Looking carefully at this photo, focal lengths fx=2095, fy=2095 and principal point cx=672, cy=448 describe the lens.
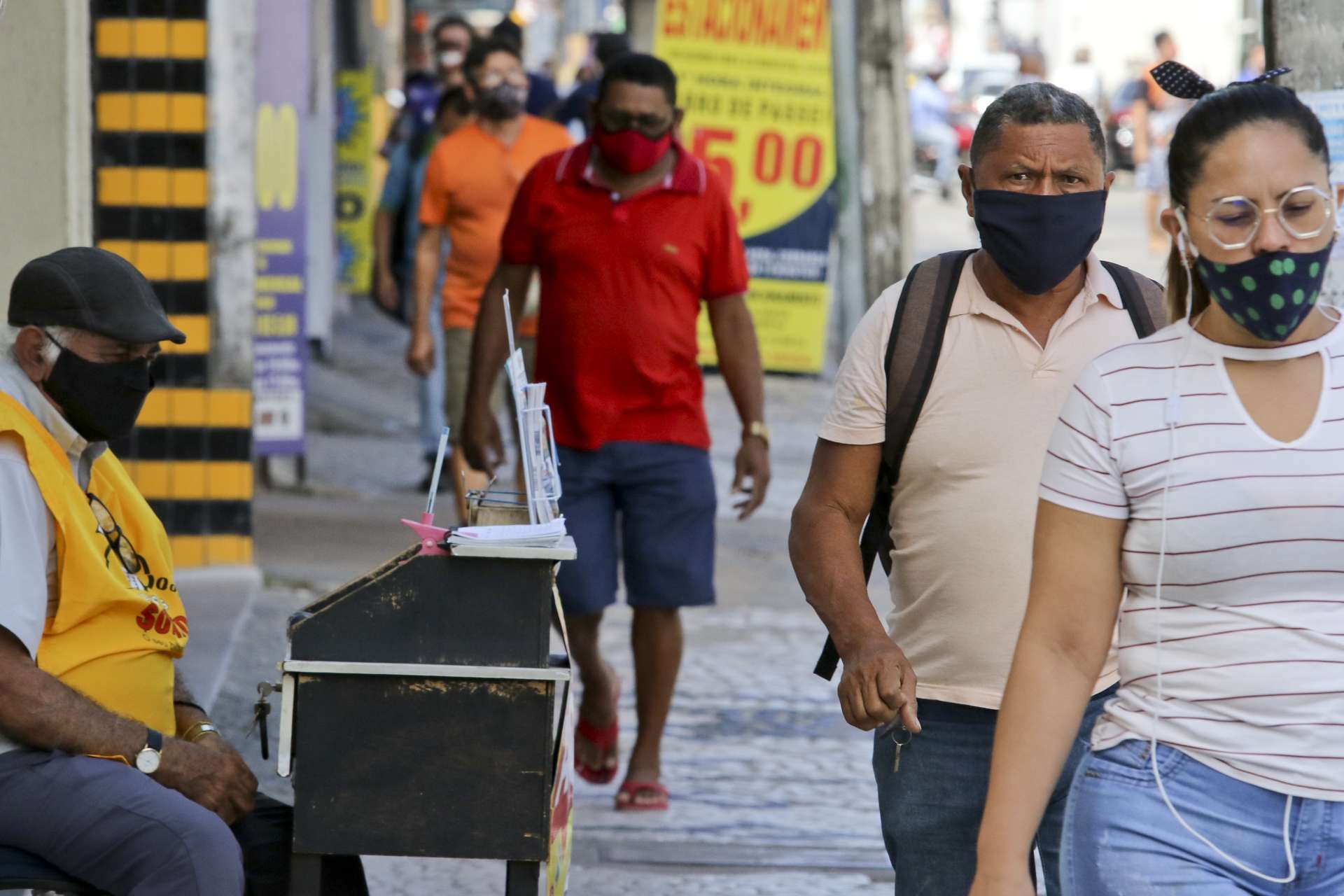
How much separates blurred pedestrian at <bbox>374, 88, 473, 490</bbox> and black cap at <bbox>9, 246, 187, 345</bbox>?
5.62 meters

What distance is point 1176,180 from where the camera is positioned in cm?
277

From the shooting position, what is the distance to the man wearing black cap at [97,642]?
336 cm

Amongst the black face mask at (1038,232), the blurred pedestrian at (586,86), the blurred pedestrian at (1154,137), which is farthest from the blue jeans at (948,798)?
the blurred pedestrian at (1154,137)

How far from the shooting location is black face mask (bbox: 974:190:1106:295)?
3.34 metres

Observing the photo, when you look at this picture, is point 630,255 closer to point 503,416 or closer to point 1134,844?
point 1134,844

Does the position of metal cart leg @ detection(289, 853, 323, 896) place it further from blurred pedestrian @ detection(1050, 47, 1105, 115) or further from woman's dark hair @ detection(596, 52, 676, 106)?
blurred pedestrian @ detection(1050, 47, 1105, 115)

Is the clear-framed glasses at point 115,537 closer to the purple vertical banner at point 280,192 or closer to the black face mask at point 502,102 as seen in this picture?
the black face mask at point 502,102

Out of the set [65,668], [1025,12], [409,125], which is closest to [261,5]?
[409,125]

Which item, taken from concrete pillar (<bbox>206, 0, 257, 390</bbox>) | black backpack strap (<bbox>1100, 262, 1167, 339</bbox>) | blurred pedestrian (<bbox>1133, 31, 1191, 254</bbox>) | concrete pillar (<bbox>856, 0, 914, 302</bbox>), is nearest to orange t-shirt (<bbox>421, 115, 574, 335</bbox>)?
concrete pillar (<bbox>206, 0, 257, 390</bbox>)

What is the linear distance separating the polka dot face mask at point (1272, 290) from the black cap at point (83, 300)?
187cm

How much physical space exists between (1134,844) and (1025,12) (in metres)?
74.7

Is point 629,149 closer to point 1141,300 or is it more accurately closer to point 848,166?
point 1141,300

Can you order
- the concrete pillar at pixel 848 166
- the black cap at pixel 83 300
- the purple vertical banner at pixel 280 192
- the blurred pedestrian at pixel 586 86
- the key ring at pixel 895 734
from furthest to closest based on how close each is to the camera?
the concrete pillar at pixel 848 166 < the blurred pedestrian at pixel 586 86 < the purple vertical banner at pixel 280 192 < the black cap at pixel 83 300 < the key ring at pixel 895 734

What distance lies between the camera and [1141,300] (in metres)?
3.48
